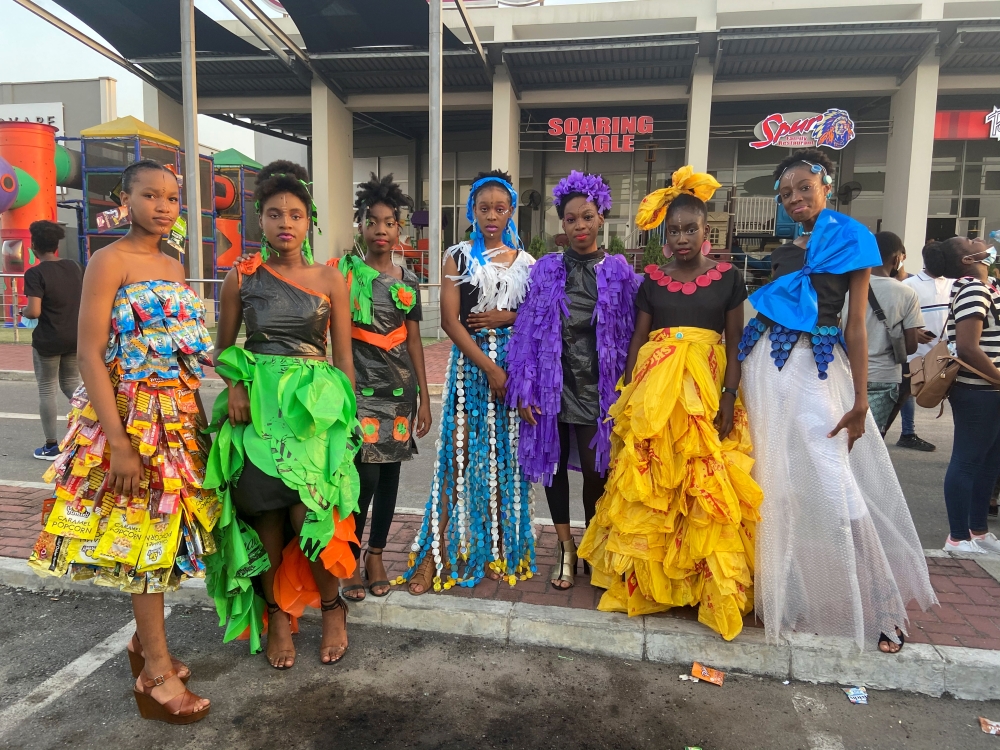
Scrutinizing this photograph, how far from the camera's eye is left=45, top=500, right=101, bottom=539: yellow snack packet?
7.94 feet

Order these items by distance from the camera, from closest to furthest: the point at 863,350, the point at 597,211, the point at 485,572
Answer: the point at 863,350 < the point at 597,211 < the point at 485,572

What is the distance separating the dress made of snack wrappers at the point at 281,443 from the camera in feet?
8.50

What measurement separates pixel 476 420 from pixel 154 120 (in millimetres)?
20830

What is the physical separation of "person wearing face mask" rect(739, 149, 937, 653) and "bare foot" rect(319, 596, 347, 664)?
1.87 meters

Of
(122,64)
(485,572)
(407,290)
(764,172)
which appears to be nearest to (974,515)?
(485,572)

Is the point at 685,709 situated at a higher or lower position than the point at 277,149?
lower

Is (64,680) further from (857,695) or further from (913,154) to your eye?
(913,154)

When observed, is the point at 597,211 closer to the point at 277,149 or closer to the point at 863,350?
the point at 863,350

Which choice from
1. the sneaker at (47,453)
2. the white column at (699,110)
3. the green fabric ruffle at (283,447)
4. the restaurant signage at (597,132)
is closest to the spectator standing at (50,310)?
the sneaker at (47,453)

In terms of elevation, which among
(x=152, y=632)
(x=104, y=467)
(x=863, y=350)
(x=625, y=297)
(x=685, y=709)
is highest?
(x=625, y=297)

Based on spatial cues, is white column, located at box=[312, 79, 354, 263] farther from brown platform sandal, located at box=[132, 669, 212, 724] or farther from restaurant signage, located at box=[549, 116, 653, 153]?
brown platform sandal, located at box=[132, 669, 212, 724]

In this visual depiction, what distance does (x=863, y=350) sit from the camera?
2.89m

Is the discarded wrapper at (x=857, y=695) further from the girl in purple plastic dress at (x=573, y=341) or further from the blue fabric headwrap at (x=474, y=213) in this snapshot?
the blue fabric headwrap at (x=474, y=213)

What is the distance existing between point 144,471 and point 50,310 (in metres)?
4.43
